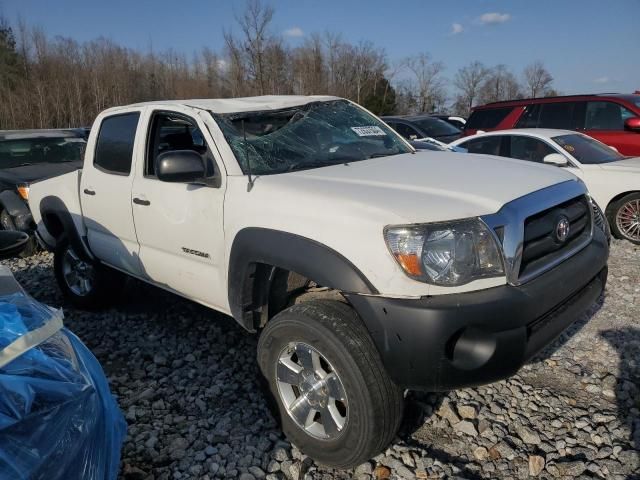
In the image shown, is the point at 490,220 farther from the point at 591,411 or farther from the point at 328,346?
the point at 591,411

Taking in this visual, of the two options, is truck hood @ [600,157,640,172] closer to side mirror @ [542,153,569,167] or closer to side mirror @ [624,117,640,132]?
side mirror @ [542,153,569,167]

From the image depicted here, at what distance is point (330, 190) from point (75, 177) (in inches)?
114

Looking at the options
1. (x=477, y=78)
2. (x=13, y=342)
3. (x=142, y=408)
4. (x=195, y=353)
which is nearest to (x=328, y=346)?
(x=13, y=342)

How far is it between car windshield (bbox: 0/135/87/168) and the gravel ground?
4.98m

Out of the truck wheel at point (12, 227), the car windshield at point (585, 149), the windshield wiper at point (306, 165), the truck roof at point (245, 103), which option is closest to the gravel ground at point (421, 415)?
the windshield wiper at point (306, 165)

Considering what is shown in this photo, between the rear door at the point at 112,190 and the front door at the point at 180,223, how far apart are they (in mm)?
156

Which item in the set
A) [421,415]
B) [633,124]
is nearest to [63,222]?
[421,415]

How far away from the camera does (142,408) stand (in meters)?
3.24

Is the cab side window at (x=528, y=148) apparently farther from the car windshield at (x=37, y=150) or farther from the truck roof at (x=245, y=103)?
the car windshield at (x=37, y=150)

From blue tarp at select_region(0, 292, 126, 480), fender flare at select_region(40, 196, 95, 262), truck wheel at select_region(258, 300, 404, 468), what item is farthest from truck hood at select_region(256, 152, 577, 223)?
fender flare at select_region(40, 196, 95, 262)

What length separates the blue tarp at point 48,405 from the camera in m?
1.53

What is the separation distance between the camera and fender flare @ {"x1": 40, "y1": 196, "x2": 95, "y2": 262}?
14.6 feet

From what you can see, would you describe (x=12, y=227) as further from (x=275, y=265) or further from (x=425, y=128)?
(x=425, y=128)

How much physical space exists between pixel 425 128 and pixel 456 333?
41.2ft
